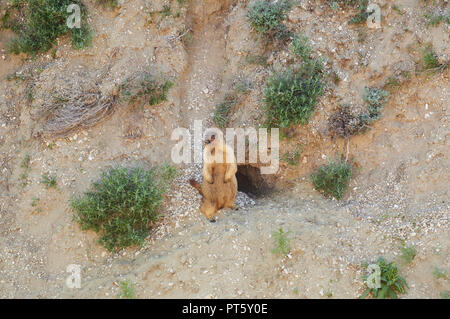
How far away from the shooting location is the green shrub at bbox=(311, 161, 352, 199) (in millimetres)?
7172

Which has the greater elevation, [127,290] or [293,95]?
[293,95]

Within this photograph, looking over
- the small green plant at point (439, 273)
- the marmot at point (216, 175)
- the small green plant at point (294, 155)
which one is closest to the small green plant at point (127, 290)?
the marmot at point (216, 175)

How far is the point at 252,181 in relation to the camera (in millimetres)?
8281

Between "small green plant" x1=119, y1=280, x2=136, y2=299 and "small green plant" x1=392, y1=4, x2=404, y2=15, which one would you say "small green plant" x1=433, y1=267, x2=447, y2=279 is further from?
"small green plant" x1=392, y1=4, x2=404, y2=15

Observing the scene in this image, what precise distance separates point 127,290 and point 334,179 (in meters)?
3.66

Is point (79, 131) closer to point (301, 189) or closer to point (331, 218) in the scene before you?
point (301, 189)

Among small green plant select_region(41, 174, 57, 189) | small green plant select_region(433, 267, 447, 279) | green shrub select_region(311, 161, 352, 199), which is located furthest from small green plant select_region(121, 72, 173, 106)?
small green plant select_region(433, 267, 447, 279)

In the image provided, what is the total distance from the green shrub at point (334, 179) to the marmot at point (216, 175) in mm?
1456

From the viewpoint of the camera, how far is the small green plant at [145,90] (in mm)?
7441

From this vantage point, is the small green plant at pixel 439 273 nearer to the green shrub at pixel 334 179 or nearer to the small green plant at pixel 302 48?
the green shrub at pixel 334 179

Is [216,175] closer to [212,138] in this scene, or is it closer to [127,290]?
[212,138]

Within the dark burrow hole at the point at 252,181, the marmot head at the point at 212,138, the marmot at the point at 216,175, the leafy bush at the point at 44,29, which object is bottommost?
the dark burrow hole at the point at 252,181

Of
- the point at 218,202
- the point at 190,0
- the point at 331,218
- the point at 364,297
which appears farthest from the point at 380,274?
the point at 190,0

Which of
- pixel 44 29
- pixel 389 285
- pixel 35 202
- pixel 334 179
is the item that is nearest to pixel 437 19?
pixel 334 179
